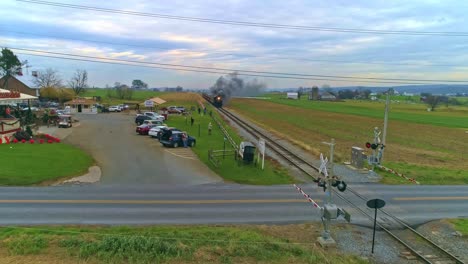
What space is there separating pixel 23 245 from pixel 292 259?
366 inches

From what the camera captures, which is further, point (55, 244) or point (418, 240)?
point (418, 240)

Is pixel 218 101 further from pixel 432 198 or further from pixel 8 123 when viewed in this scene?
pixel 432 198

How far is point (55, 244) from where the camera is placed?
12.8 m

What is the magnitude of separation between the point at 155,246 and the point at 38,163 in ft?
54.6

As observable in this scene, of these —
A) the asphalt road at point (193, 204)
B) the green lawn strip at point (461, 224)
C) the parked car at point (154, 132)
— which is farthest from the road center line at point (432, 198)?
the parked car at point (154, 132)

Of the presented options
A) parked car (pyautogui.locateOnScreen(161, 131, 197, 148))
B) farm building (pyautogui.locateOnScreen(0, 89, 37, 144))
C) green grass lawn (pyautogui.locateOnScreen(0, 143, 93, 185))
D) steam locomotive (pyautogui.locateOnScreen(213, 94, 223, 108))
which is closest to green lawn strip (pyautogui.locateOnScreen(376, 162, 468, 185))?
parked car (pyautogui.locateOnScreen(161, 131, 197, 148))

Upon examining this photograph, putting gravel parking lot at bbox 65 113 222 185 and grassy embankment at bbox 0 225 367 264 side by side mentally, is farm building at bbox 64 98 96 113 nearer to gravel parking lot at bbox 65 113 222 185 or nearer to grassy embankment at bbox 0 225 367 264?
gravel parking lot at bbox 65 113 222 185

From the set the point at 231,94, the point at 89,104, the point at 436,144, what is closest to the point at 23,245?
the point at 436,144

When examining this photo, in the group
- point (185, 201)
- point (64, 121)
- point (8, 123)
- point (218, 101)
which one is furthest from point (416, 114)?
point (185, 201)

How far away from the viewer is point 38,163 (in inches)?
987

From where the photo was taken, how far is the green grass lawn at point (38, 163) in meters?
21.5

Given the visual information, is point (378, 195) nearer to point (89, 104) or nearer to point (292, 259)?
point (292, 259)

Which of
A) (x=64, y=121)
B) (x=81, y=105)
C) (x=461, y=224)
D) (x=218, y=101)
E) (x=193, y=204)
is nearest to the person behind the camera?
(x=461, y=224)

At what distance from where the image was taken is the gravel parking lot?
2314 cm
